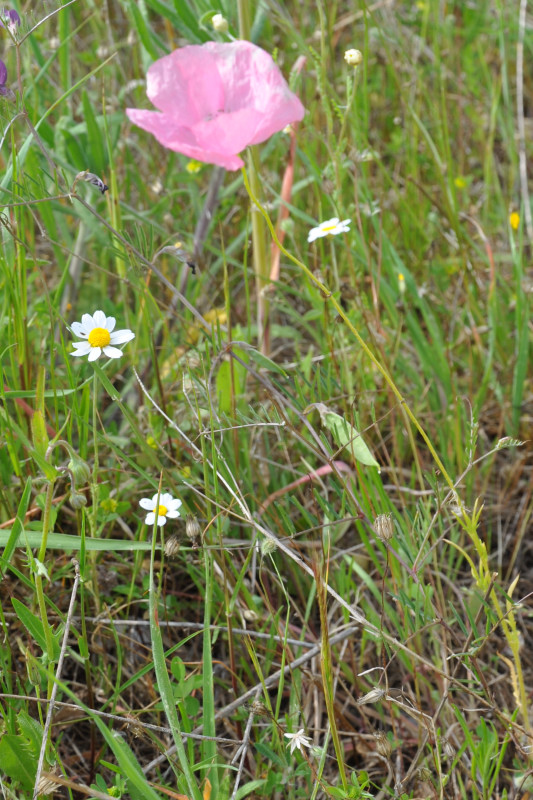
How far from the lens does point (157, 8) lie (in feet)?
4.26


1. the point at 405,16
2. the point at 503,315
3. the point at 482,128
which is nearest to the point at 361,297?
the point at 503,315

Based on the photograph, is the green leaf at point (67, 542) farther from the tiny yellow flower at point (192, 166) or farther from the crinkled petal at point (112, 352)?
the tiny yellow flower at point (192, 166)

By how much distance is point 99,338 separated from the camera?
3.14 ft

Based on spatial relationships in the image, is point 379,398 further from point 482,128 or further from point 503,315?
point 482,128

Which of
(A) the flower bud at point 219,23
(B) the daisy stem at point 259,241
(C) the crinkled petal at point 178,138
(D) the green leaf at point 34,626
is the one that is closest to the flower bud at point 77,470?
(D) the green leaf at point 34,626

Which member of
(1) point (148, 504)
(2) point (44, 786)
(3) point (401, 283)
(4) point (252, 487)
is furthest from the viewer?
(3) point (401, 283)

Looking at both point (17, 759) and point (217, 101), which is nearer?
point (17, 759)

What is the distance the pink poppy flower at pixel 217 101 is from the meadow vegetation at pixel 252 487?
107 millimetres

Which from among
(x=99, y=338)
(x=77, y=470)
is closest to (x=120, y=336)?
(x=99, y=338)

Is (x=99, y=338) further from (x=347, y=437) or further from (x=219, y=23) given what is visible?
(x=219, y=23)

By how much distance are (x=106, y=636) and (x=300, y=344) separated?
2.68 feet

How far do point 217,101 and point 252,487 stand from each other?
1.78 ft

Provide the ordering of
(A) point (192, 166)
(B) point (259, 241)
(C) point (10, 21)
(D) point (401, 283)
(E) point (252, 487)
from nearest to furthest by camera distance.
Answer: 1. (C) point (10, 21)
2. (E) point (252, 487)
3. (B) point (259, 241)
4. (D) point (401, 283)
5. (A) point (192, 166)

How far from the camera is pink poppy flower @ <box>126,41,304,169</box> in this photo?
98cm
